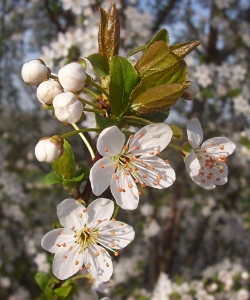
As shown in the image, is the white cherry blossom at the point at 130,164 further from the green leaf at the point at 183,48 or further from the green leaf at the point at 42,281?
the green leaf at the point at 42,281

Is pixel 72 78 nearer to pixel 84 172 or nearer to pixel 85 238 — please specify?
pixel 84 172

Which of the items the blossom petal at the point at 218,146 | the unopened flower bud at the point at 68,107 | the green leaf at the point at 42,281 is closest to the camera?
the unopened flower bud at the point at 68,107

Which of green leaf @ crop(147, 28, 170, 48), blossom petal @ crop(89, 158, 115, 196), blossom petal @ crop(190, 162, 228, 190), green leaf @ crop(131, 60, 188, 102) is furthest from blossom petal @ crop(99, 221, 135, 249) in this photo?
green leaf @ crop(147, 28, 170, 48)

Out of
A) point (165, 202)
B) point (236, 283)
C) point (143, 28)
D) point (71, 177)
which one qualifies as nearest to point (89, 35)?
point (143, 28)

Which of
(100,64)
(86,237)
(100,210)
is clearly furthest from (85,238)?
(100,64)

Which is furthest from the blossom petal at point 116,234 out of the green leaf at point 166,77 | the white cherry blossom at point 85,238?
the green leaf at point 166,77

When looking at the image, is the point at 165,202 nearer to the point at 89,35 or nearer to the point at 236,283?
the point at 236,283

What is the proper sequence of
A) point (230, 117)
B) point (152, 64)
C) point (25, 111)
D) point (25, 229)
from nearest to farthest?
1. point (152, 64)
2. point (25, 229)
3. point (230, 117)
4. point (25, 111)

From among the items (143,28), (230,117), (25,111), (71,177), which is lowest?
(230,117)
